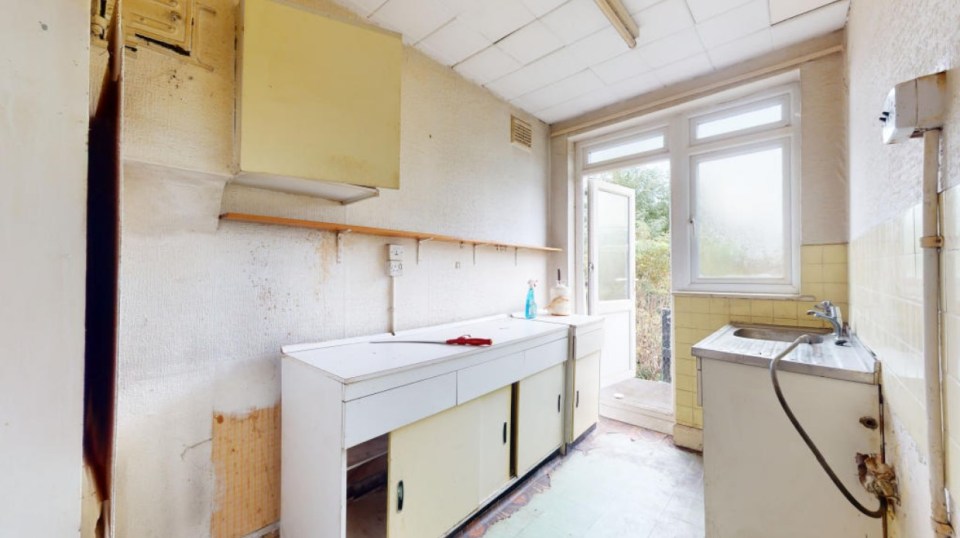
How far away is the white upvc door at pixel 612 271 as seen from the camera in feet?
11.0

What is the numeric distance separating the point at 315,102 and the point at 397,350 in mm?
1119

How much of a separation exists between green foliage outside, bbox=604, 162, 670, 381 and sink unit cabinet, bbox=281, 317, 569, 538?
421 cm

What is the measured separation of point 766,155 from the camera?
2469 mm

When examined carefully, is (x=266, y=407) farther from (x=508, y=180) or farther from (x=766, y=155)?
(x=766, y=155)

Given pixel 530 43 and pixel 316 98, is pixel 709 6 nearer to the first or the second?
pixel 530 43

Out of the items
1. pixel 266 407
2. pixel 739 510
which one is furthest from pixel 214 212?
pixel 739 510

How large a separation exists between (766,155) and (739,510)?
218 cm

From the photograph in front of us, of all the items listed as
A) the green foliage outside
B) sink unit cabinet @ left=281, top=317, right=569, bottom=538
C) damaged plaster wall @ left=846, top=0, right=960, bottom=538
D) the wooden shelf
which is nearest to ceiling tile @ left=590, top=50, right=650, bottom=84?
damaged plaster wall @ left=846, top=0, right=960, bottom=538

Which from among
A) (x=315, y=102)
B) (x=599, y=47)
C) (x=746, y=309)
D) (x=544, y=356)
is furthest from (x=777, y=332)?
(x=315, y=102)

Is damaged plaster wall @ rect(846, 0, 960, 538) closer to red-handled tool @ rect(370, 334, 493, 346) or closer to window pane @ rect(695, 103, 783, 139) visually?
window pane @ rect(695, 103, 783, 139)

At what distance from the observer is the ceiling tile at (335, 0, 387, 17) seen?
188cm

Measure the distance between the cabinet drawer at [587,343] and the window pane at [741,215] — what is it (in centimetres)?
87

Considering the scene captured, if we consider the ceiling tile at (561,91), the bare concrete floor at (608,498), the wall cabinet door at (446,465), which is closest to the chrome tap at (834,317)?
the bare concrete floor at (608,498)

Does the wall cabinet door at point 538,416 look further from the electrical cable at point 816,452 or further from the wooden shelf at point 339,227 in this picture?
the electrical cable at point 816,452
